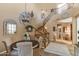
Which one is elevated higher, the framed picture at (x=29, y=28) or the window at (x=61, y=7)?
the window at (x=61, y=7)

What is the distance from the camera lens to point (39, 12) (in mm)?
1379

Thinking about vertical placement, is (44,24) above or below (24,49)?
above

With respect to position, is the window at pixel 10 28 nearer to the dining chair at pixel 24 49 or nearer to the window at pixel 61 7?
the dining chair at pixel 24 49

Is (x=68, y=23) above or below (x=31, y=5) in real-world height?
below

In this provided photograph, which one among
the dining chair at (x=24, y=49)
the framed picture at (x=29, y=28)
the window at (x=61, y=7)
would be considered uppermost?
the window at (x=61, y=7)

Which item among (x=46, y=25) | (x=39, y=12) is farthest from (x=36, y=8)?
(x=46, y=25)

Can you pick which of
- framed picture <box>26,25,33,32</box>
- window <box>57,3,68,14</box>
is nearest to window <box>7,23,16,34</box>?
framed picture <box>26,25,33,32</box>

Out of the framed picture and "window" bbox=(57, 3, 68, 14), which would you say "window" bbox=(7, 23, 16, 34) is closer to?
the framed picture

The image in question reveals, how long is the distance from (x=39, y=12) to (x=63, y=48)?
0.42 metres

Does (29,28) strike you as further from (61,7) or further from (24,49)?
(61,7)

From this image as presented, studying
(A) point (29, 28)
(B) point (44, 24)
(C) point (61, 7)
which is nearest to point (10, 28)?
(A) point (29, 28)

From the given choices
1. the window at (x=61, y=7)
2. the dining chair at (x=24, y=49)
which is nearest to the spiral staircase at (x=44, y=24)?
the window at (x=61, y=7)

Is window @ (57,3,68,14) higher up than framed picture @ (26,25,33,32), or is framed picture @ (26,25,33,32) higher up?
window @ (57,3,68,14)

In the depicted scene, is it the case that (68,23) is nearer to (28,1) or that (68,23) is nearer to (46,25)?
(46,25)
